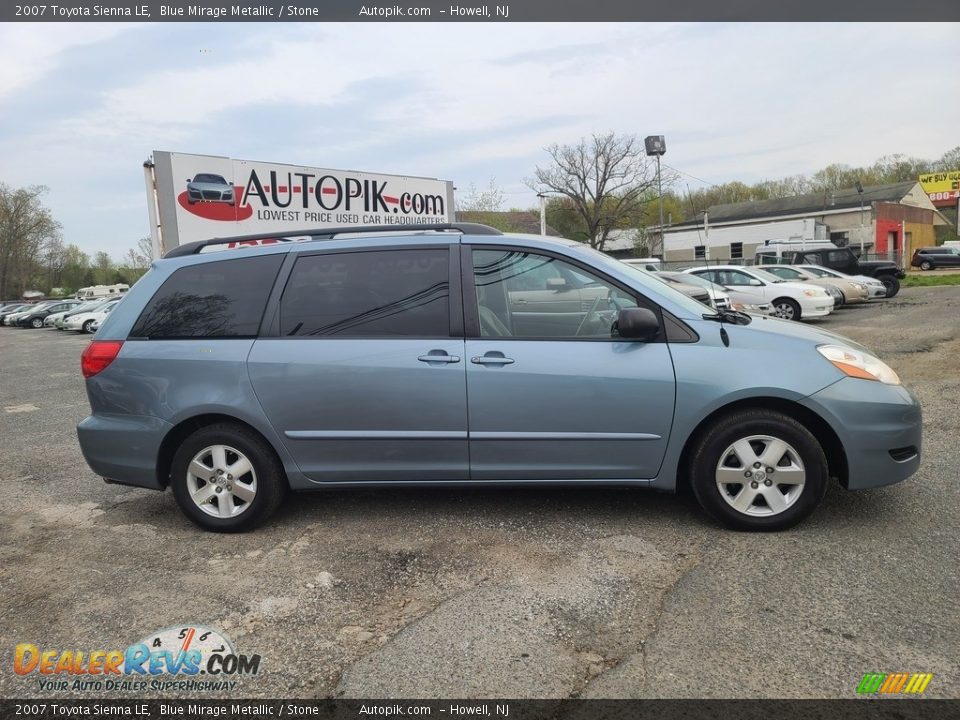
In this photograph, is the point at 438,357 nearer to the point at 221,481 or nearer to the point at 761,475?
the point at 221,481

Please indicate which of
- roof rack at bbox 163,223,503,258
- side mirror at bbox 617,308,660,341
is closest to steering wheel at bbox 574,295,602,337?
side mirror at bbox 617,308,660,341

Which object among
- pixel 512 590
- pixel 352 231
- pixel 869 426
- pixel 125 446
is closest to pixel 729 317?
pixel 869 426

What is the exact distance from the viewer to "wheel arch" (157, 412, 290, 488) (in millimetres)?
3916

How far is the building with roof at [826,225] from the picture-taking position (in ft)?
148

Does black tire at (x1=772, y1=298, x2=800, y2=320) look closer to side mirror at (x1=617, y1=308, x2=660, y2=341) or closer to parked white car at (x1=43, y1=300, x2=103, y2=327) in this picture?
side mirror at (x1=617, y1=308, x2=660, y2=341)

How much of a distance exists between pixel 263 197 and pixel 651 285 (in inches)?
310

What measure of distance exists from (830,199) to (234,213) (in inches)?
2128

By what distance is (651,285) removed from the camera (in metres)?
3.86

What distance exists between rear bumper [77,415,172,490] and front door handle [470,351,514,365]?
73.9 inches

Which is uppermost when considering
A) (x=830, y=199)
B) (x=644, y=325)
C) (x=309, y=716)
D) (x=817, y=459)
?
(x=830, y=199)

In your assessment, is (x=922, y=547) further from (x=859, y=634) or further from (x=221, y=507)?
(x=221, y=507)

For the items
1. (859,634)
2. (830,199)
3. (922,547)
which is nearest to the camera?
(859,634)

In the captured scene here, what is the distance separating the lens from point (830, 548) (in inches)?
133

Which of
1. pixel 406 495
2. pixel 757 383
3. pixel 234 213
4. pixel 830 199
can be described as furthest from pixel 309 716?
pixel 830 199
